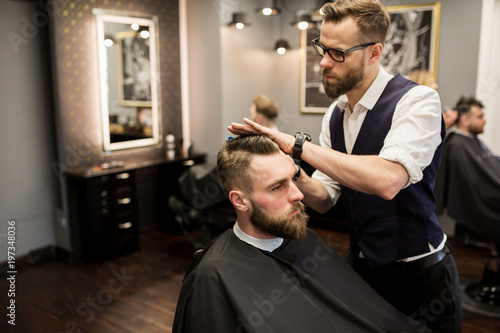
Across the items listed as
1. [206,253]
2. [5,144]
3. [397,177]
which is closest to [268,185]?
[206,253]

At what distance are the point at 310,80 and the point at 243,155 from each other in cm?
358

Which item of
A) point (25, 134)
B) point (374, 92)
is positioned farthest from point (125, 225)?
point (374, 92)

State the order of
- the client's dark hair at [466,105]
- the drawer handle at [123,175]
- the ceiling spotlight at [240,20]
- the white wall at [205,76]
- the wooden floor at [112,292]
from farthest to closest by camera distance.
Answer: the white wall at [205,76]
the ceiling spotlight at [240,20]
the drawer handle at [123,175]
the client's dark hair at [466,105]
the wooden floor at [112,292]

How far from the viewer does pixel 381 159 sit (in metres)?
1.21

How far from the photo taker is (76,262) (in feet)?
12.1

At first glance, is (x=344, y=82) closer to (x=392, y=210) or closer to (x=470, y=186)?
(x=392, y=210)

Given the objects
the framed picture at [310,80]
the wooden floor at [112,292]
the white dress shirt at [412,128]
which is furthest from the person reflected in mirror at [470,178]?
the white dress shirt at [412,128]

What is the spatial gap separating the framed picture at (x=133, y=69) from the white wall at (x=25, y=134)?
0.68m

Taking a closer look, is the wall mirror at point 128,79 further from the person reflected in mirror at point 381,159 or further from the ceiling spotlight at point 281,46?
the person reflected in mirror at point 381,159

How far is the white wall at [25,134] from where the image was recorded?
336 centimetres

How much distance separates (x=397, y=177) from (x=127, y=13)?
11.6 feet

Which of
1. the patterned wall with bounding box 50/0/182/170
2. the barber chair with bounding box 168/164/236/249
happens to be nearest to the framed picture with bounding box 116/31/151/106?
the patterned wall with bounding box 50/0/182/170

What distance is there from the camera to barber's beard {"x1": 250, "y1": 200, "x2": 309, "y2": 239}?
4.73ft

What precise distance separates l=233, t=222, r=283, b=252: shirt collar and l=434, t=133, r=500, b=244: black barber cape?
2102 mm
